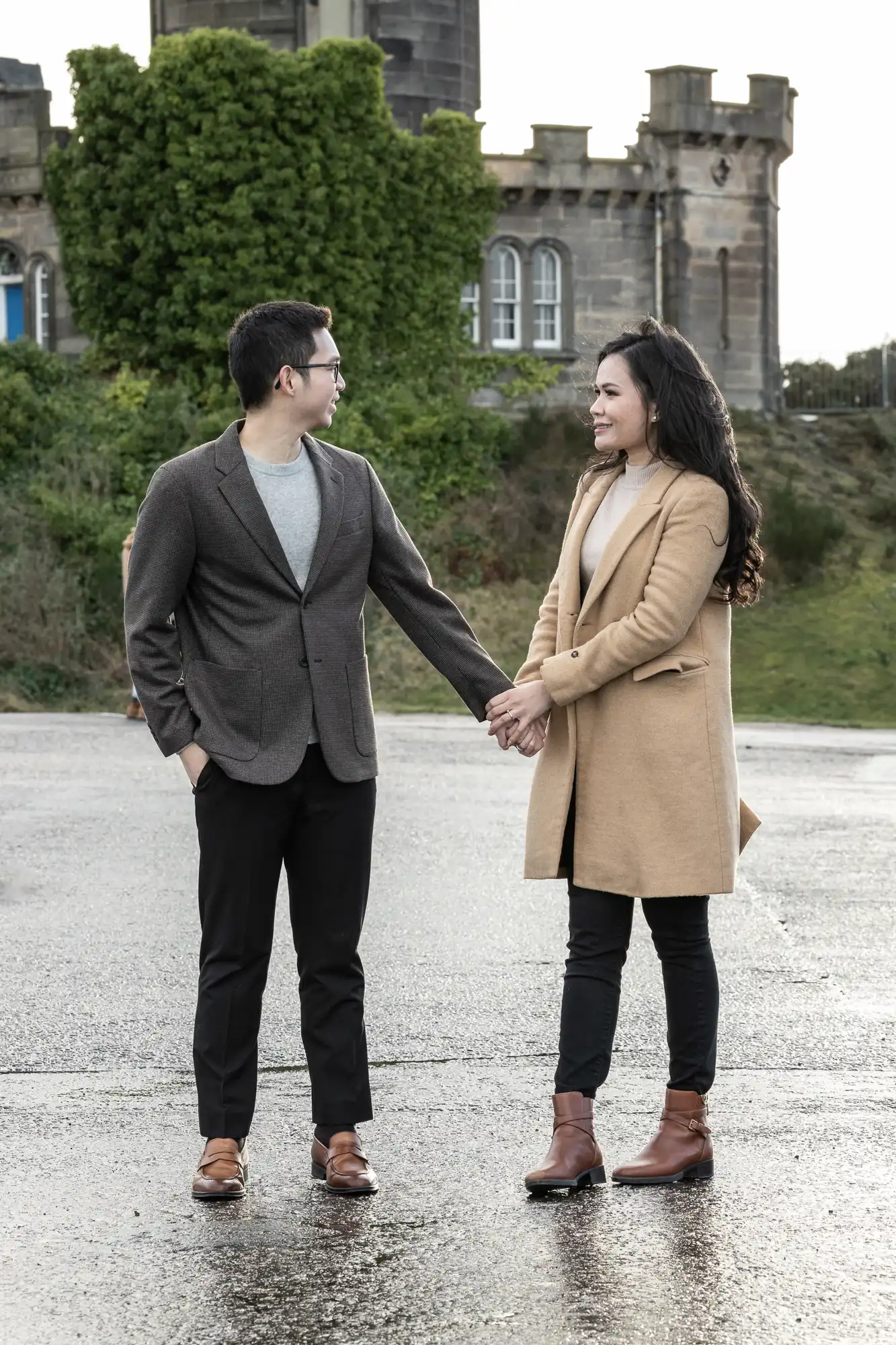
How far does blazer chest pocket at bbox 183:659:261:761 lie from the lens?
16.4 feet

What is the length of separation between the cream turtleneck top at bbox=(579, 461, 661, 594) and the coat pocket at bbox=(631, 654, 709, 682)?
320mm

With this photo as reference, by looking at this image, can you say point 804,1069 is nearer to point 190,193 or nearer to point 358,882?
point 358,882

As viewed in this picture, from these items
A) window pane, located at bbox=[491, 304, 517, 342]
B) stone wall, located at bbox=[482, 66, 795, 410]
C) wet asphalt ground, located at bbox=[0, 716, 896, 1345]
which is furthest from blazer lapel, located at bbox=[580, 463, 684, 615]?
window pane, located at bbox=[491, 304, 517, 342]

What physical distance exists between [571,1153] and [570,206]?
3971 centimetres

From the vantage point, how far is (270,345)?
5043 millimetres

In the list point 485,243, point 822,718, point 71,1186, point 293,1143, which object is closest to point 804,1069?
point 293,1143

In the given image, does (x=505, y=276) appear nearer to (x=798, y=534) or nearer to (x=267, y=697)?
(x=798, y=534)

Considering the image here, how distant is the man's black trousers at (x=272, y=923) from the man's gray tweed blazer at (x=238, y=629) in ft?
0.31

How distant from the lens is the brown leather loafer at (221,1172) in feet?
15.6

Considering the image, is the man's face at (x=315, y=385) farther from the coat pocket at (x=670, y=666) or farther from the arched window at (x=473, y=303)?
the arched window at (x=473, y=303)

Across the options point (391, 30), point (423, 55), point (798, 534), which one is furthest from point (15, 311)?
point (798, 534)

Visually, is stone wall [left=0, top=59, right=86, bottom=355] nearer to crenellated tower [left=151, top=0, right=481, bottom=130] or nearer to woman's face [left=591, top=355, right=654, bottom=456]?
crenellated tower [left=151, top=0, right=481, bottom=130]

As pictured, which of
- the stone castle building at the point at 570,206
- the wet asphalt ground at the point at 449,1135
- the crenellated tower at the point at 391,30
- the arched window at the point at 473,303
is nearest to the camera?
the wet asphalt ground at the point at 449,1135

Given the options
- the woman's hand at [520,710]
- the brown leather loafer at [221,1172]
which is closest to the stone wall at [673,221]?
the woman's hand at [520,710]
